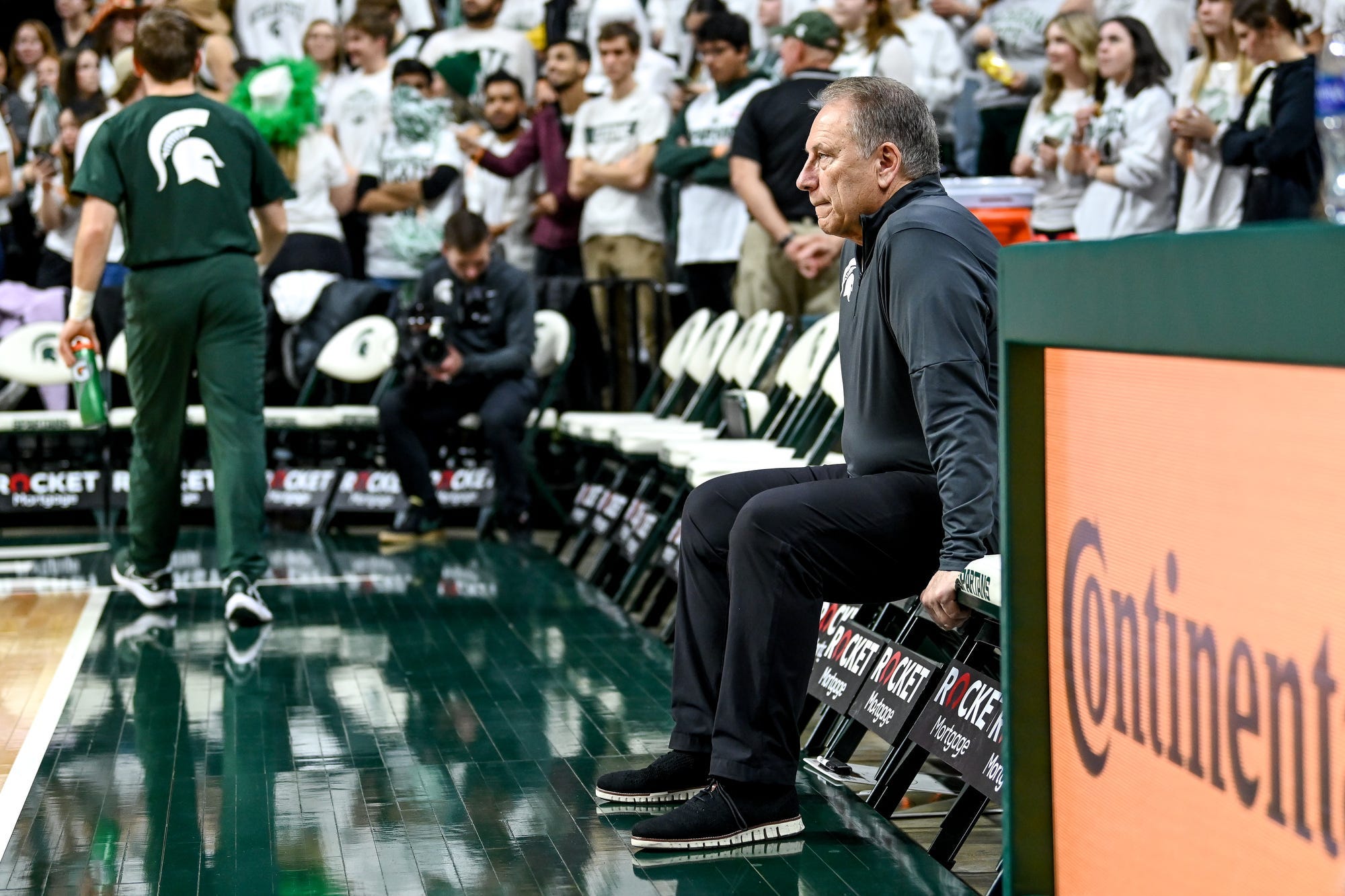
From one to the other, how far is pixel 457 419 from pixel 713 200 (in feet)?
5.56

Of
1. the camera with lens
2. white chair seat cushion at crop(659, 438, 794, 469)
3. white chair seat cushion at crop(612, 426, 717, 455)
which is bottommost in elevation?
white chair seat cushion at crop(612, 426, 717, 455)

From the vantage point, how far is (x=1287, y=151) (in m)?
5.80

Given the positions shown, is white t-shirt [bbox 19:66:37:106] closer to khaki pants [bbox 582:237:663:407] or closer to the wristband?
khaki pants [bbox 582:237:663:407]

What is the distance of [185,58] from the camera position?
5.68 meters

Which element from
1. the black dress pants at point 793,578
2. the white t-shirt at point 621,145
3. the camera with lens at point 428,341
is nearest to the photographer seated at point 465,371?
the camera with lens at point 428,341

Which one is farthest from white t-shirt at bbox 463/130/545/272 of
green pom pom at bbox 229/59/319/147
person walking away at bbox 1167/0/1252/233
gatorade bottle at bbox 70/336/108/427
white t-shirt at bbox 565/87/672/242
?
person walking away at bbox 1167/0/1252/233

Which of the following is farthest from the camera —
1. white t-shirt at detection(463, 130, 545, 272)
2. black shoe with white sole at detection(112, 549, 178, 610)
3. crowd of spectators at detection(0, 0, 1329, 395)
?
white t-shirt at detection(463, 130, 545, 272)

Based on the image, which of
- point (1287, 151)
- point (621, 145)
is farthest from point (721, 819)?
point (621, 145)

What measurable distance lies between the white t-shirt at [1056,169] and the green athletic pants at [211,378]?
3.54 m

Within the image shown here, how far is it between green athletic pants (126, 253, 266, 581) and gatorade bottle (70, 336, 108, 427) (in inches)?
7.4

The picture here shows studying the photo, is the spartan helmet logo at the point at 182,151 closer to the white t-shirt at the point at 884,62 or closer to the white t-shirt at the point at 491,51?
the white t-shirt at the point at 884,62

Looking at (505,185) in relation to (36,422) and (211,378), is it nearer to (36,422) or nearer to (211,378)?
(36,422)

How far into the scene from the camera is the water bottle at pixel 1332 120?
4750 mm

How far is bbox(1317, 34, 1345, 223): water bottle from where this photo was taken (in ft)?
15.6
